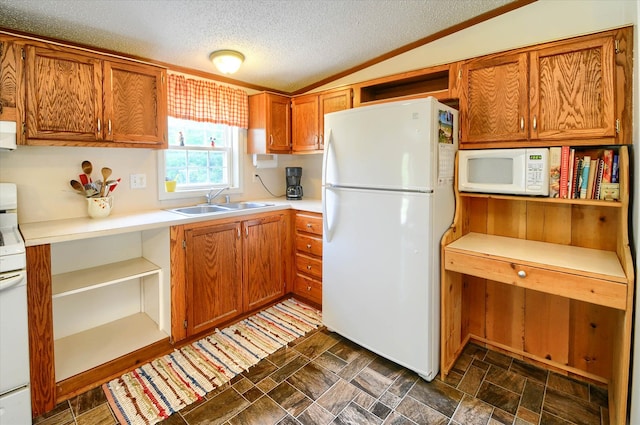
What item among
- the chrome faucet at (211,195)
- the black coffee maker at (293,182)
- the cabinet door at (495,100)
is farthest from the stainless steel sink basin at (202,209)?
the cabinet door at (495,100)

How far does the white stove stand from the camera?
150cm

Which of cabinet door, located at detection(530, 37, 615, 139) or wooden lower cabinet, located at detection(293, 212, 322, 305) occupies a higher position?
cabinet door, located at detection(530, 37, 615, 139)

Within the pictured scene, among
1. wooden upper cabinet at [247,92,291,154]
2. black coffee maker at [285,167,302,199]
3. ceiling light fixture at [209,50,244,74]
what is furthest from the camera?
black coffee maker at [285,167,302,199]

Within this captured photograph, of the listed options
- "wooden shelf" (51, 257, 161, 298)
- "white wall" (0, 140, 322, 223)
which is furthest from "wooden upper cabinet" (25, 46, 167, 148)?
"wooden shelf" (51, 257, 161, 298)

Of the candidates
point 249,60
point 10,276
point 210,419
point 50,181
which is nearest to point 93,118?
point 50,181

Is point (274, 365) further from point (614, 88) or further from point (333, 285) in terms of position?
point (614, 88)

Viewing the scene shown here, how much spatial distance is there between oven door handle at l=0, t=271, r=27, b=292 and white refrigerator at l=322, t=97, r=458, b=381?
1712mm

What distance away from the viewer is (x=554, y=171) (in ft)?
6.10

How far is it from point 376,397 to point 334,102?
2377 mm

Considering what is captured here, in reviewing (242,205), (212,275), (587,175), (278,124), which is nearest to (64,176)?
(212,275)

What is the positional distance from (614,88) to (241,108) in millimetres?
2754

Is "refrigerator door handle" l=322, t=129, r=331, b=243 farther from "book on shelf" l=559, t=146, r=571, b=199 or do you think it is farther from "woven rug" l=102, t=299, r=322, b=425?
"book on shelf" l=559, t=146, r=571, b=199

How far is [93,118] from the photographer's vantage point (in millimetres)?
2129

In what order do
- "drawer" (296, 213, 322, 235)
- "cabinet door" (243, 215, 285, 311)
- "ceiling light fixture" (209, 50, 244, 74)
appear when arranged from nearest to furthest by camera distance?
"ceiling light fixture" (209, 50, 244, 74) → "cabinet door" (243, 215, 285, 311) → "drawer" (296, 213, 322, 235)
